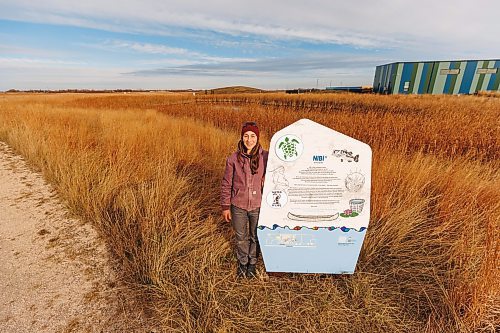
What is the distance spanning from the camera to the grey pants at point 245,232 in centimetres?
193

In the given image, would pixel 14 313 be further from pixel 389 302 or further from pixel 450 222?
pixel 450 222

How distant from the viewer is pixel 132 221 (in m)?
2.52

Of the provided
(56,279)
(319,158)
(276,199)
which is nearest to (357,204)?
(319,158)

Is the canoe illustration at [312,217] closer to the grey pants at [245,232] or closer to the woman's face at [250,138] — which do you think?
the grey pants at [245,232]

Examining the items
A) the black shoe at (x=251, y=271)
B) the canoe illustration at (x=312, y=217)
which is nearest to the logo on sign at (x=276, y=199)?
the canoe illustration at (x=312, y=217)

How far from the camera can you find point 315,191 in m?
1.68

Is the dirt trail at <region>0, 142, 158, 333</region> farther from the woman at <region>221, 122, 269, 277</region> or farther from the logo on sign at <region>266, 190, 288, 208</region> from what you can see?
the logo on sign at <region>266, 190, 288, 208</region>

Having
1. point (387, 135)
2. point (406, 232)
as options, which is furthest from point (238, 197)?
point (387, 135)

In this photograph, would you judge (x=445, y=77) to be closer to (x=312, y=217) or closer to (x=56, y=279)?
(x=312, y=217)

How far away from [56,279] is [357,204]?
2614 millimetres

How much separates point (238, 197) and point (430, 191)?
245 cm

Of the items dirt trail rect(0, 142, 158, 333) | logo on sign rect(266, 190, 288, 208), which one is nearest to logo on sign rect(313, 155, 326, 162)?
logo on sign rect(266, 190, 288, 208)

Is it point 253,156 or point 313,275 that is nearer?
point 253,156

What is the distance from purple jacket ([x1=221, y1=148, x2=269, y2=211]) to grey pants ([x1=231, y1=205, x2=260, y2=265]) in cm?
7
